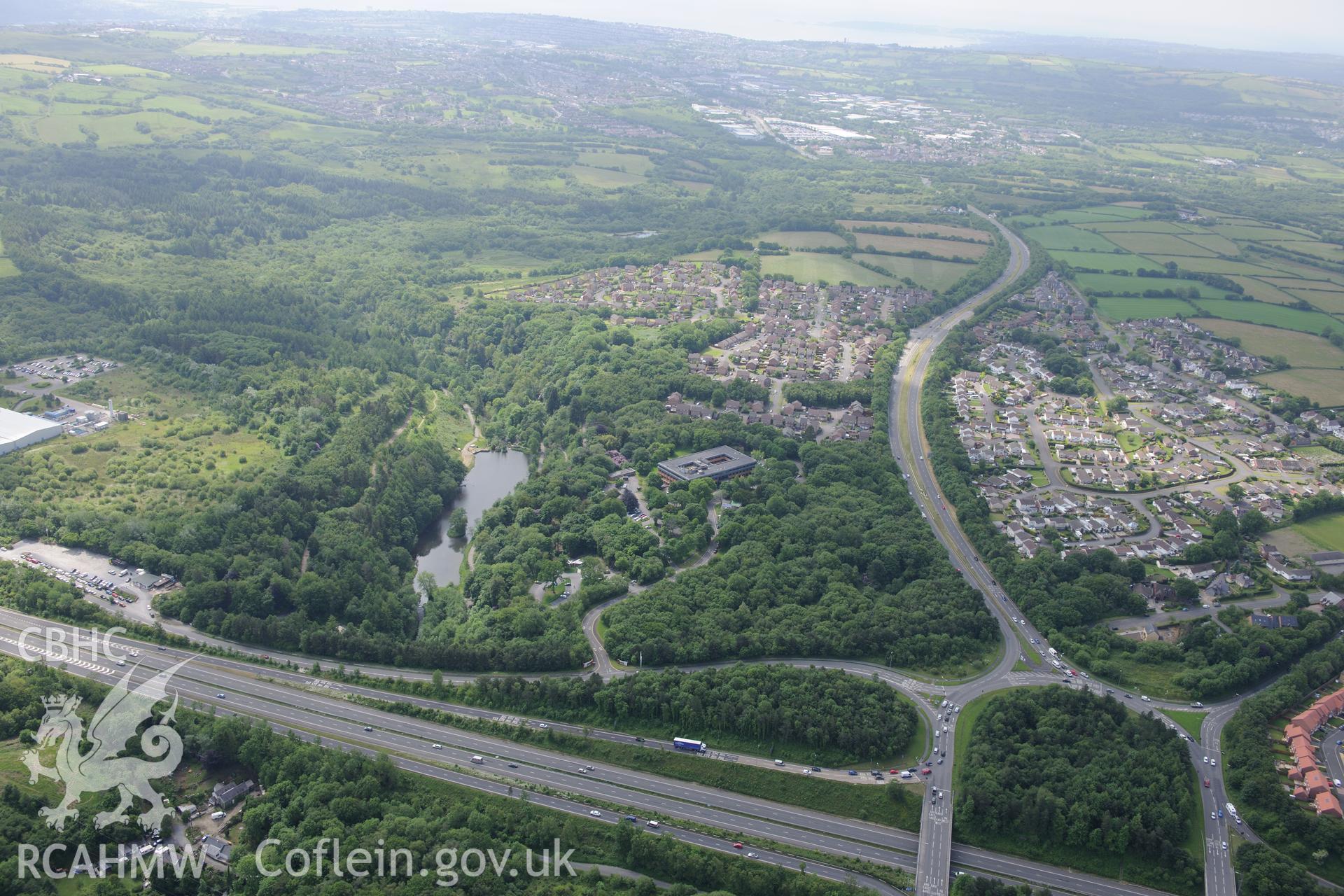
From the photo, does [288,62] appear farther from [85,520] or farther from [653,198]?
[85,520]

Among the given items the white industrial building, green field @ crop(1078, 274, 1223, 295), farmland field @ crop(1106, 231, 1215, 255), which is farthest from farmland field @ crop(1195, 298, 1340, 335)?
the white industrial building

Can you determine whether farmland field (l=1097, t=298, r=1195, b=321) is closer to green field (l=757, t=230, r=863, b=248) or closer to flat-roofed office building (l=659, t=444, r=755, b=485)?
green field (l=757, t=230, r=863, b=248)

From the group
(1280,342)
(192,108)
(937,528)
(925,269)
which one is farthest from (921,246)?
(192,108)

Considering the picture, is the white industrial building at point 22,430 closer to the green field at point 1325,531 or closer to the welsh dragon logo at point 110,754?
the welsh dragon logo at point 110,754

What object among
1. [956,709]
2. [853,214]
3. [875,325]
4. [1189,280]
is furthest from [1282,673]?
[853,214]

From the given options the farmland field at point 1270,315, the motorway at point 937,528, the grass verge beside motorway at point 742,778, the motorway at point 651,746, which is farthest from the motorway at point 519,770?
the farmland field at point 1270,315

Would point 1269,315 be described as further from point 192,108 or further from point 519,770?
point 192,108
